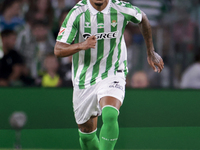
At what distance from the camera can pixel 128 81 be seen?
747 centimetres

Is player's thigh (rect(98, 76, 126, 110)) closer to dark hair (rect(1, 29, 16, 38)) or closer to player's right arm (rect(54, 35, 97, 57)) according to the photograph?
player's right arm (rect(54, 35, 97, 57))

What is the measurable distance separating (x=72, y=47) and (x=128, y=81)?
Answer: 3060 mm

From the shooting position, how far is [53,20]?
7.36 meters

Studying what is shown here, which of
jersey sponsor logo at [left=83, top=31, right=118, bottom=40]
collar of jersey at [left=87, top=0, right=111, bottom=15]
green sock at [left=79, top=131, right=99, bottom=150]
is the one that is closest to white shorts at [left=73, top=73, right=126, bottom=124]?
green sock at [left=79, top=131, right=99, bottom=150]

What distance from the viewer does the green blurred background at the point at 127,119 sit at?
24.2 feet

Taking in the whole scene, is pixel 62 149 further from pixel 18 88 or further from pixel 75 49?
pixel 75 49

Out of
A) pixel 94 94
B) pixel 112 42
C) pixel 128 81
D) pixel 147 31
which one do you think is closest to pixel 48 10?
pixel 128 81

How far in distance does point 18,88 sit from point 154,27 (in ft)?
8.01

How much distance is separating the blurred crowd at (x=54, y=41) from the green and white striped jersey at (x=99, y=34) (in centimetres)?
223

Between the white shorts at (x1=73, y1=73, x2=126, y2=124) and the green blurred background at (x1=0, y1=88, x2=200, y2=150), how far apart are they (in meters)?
2.19

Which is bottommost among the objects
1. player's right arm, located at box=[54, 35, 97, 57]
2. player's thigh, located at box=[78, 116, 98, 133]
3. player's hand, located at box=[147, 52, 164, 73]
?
player's thigh, located at box=[78, 116, 98, 133]

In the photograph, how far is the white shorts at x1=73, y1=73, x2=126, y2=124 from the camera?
4.78 m

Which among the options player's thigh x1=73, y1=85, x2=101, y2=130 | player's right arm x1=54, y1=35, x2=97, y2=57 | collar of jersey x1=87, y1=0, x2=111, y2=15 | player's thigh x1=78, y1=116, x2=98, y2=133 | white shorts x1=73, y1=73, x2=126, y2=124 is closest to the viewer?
player's right arm x1=54, y1=35, x2=97, y2=57

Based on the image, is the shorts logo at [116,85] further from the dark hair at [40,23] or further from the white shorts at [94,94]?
the dark hair at [40,23]
